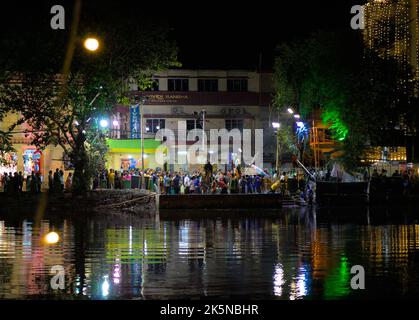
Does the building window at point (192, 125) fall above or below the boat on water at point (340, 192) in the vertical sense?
above

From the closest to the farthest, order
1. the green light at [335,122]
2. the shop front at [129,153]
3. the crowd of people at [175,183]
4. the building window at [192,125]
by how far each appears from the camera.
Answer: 1. the crowd of people at [175,183]
2. the green light at [335,122]
3. the shop front at [129,153]
4. the building window at [192,125]

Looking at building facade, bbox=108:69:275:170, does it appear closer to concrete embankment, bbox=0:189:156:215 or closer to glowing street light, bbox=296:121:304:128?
glowing street light, bbox=296:121:304:128

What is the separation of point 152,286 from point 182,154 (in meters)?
51.0

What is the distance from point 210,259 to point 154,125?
50.3 meters

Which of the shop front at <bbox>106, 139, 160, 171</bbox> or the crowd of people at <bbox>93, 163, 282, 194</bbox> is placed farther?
the shop front at <bbox>106, 139, 160, 171</bbox>

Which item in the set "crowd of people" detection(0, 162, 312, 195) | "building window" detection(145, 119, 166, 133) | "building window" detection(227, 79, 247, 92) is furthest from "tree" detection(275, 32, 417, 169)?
"building window" detection(145, 119, 166, 133)

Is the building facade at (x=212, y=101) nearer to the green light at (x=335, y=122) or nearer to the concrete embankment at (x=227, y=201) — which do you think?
the green light at (x=335, y=122)

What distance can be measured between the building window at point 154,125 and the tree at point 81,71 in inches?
1023

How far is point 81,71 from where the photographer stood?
37250 mm

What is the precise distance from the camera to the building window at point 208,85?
68312mm

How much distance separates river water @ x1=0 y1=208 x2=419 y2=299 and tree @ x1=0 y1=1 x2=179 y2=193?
1097 cm

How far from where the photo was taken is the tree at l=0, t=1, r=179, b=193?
3675cm

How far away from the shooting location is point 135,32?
3781 cm

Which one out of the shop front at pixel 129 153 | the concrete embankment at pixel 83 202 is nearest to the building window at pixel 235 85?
the shop front at pixel 129 153
